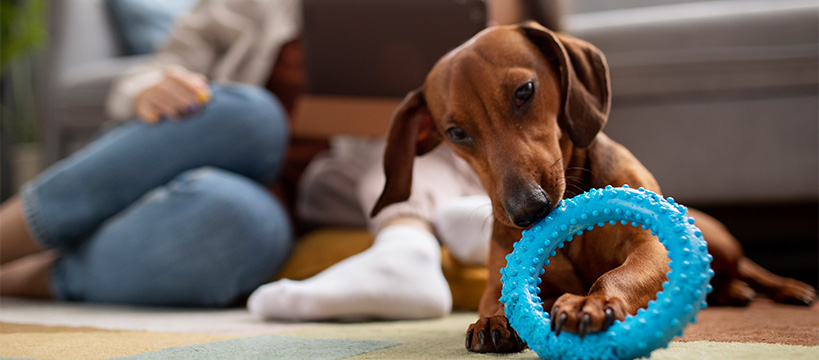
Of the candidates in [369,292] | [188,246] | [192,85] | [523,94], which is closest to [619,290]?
[523,94]

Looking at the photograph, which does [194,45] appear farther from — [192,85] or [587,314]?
[587,314]

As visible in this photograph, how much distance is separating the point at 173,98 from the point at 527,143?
1.09 metres

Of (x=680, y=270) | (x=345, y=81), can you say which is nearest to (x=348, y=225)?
(x=345, y=81)

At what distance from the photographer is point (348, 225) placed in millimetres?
2027

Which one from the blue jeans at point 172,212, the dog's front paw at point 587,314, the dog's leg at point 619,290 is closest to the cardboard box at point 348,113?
the blue jeans at point 172,212

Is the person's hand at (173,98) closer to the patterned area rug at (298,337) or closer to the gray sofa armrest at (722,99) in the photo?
the patterned area rug at (298,337)

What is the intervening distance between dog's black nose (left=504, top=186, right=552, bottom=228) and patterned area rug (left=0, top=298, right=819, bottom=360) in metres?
0.18

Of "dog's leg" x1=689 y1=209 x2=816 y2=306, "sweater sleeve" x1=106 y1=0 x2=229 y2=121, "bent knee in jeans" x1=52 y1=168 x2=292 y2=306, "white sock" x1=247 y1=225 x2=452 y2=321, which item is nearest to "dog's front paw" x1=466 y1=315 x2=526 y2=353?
"white sock" x1=247 y1=225 x2=452 y2=321

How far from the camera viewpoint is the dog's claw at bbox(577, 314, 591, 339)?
0.72 metres

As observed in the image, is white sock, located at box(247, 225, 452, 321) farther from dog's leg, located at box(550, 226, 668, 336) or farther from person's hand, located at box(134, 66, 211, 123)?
person's hand, located at box(134, 66, 211, 123)

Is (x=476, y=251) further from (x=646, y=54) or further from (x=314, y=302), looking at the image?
(x=646, y=54)

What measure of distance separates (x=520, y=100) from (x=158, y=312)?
39.8 inches

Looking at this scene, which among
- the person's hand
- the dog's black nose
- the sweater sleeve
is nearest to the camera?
the dog's black nose

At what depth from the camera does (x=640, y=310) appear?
2.42 feet
